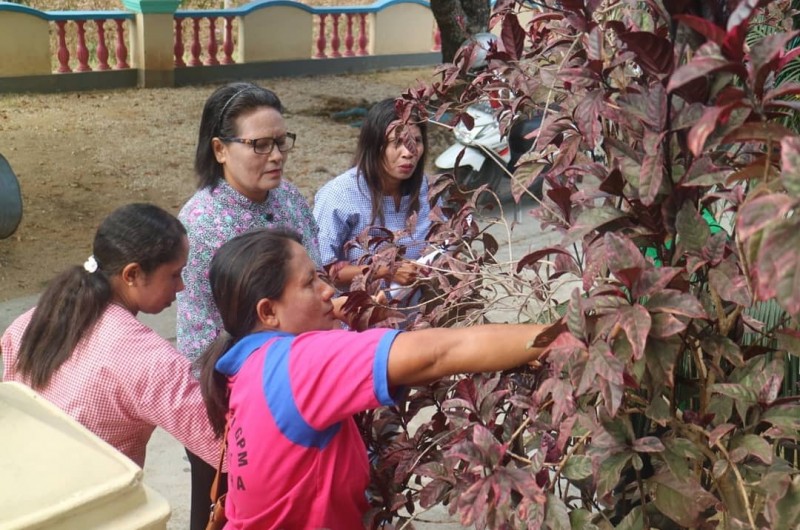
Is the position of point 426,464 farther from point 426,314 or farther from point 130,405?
point 130,405

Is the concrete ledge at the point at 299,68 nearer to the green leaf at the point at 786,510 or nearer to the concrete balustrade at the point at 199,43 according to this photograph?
the concrete balustrade at the point at 199,43

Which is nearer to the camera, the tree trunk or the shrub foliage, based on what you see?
the shrub foliage

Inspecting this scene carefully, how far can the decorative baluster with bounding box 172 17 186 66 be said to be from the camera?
38.4 ft

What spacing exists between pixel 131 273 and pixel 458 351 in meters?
1.02

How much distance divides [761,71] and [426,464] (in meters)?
0.81

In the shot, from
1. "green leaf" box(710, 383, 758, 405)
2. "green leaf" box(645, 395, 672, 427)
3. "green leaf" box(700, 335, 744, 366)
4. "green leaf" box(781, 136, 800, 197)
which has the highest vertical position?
"green leaf" box(781, 136, 800, 197)

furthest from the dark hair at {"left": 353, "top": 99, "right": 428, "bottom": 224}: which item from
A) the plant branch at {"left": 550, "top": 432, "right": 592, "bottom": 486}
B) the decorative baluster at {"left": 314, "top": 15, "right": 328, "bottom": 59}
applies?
the decorative baluster at {"left": 314, "top": 15, "right": 328, "bottom": 59}

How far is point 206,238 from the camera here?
2564 millimetres

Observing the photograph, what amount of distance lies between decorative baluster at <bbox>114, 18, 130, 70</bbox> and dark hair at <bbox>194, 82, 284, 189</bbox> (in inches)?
359

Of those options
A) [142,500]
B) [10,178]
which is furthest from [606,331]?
[10,178]

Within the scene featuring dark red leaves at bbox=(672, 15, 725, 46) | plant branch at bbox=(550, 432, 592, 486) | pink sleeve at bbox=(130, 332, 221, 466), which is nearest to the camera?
dark red leaves at bbox=(672, 15, 725, 46)

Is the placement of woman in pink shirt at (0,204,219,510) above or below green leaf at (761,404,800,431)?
below

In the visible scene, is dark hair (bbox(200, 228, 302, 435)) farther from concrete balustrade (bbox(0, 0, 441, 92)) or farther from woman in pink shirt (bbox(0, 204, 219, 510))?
concrete balustrade (bbox(0, 0, 441, 92))

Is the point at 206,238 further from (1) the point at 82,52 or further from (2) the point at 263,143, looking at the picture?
(1) the point at 82,52
